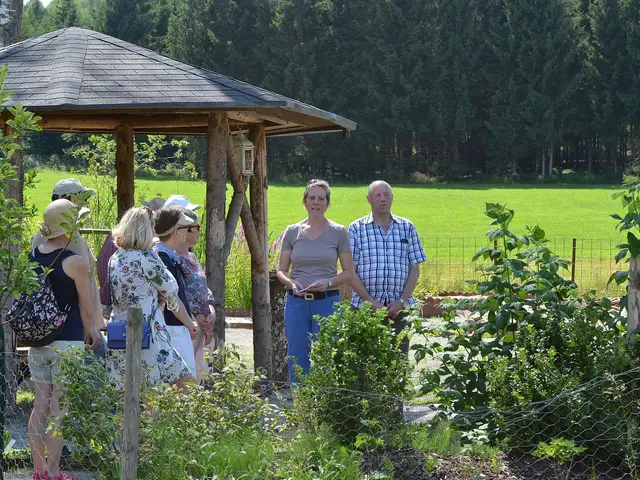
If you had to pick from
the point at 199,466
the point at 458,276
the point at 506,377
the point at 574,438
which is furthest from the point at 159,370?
the point at 458,276

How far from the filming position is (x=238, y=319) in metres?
13.0

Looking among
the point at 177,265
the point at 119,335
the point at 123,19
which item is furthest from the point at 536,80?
the point at 119,335

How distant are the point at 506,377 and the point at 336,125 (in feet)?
12.6

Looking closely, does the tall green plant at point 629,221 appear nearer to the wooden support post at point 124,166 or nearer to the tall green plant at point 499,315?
the tall green plant at point 499,315

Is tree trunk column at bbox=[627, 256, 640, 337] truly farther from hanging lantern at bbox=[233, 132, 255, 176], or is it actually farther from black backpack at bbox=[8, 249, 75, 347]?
hanging lantern at bbox=[233, 132, 255, 176]

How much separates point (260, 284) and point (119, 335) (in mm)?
3321

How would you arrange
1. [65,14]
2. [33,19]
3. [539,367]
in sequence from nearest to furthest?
[539,367] → [65,14] → [33,19]

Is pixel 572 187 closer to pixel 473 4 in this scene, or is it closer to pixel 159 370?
pixel 473 4

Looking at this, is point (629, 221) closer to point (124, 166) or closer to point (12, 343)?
point (12, 343)

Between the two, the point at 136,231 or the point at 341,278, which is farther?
the point at 341,278

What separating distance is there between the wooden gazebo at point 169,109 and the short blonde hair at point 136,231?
156 cm

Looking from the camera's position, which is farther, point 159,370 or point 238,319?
point 238,319

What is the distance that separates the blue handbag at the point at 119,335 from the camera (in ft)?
18.1

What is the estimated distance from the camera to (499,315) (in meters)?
5.84
